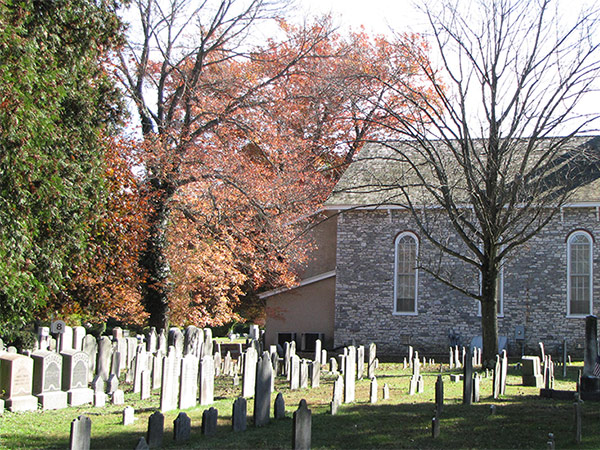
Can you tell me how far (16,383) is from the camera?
12.0 m

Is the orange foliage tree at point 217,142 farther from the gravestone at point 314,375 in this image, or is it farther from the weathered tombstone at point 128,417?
the weathered tombstone at point 128,417

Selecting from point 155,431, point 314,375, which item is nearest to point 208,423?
point 155,431

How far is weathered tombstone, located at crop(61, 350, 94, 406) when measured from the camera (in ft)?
42.3

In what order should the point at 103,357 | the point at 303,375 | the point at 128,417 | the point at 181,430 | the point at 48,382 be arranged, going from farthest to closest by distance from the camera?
the point at 103,357, the point at 303,375, the point at 48,382, the point at 128,417, the point at 181,430

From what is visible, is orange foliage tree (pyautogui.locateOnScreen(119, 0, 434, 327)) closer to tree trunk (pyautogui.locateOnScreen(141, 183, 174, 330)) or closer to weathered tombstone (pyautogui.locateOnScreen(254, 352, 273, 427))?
tree trunk (pyautogui.locateOnScreen(141, 183, 174, 330))

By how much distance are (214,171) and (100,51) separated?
6.65 m

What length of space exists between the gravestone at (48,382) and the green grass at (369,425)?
424 millimetres

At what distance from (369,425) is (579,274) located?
16.8 meters

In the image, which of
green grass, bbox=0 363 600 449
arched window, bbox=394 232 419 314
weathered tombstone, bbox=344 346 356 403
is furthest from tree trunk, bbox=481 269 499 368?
arched window, bbox=394 232 419 314

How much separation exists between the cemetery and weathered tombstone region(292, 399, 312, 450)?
1cm

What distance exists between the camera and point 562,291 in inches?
958

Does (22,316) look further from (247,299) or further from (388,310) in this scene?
(247,299)

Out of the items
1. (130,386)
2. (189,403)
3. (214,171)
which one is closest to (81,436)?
(189,403)

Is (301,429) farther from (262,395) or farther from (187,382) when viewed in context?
(187,382)
